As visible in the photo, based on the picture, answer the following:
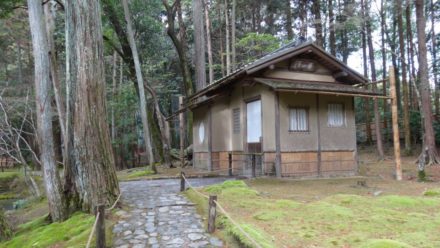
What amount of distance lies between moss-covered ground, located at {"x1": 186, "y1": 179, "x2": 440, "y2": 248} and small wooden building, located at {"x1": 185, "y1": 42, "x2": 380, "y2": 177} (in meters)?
3.06

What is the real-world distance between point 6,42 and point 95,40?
2068 centimetres

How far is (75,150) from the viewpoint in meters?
6.86

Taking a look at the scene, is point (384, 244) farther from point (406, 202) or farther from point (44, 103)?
point (44, 103)

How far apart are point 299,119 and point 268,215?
659 centimetres

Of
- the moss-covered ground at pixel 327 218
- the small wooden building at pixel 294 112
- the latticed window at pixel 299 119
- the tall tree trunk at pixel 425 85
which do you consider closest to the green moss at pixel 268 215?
the moss-covered ground at pixel 327 218

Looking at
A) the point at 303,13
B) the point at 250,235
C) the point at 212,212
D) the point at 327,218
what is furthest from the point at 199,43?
the point at 250,235

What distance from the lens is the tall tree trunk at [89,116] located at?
6703 mm

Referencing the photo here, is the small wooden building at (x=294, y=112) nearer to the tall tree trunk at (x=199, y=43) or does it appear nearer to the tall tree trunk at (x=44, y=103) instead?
the tall tree trunk at (x=199, y=43)

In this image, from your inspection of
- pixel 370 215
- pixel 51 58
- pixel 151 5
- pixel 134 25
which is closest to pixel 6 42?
pixel 134 25

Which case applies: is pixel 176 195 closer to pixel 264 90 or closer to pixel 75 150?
pixel 75 150

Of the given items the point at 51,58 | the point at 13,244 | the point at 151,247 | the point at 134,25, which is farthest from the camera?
the point at 134,25

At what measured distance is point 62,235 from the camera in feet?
19.7

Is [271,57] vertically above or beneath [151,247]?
above

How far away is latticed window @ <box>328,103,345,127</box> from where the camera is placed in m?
12.5
